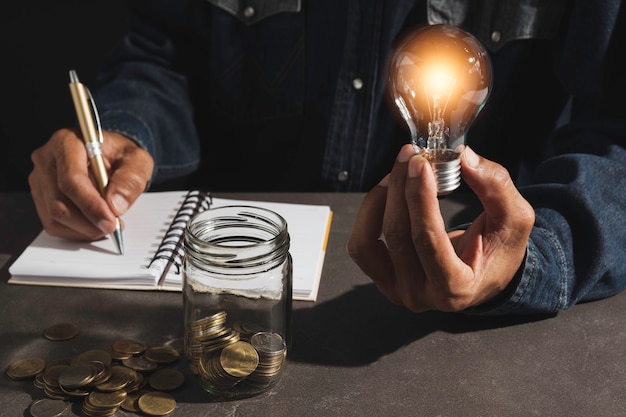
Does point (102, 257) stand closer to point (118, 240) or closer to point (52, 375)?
point (118, 240)

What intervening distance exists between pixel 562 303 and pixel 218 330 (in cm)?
49

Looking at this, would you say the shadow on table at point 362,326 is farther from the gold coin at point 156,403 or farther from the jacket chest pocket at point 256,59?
the jacket chest pocket at point 256,59

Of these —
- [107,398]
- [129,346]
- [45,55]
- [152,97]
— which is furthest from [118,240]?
[45,55]

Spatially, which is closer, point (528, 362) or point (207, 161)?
point (528, 362)

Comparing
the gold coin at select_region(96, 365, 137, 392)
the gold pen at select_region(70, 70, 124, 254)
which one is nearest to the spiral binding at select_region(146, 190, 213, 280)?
the gold pen at select_region(70, 70, 124, 254)

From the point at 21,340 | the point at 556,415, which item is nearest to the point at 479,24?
the point at 556,415

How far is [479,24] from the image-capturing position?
1700mm

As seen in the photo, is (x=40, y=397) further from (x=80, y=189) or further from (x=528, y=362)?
(x=528, y=362)

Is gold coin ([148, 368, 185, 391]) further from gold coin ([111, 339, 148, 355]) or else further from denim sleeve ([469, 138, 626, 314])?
denim sleeve ([469, 138, 626, 314])

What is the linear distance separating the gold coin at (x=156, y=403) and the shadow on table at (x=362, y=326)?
0.17 metres

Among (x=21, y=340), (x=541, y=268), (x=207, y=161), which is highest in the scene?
(x=541, y=268)

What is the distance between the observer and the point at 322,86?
1.81 meters

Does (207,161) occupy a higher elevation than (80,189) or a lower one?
lower

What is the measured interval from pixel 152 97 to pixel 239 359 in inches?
35.2
